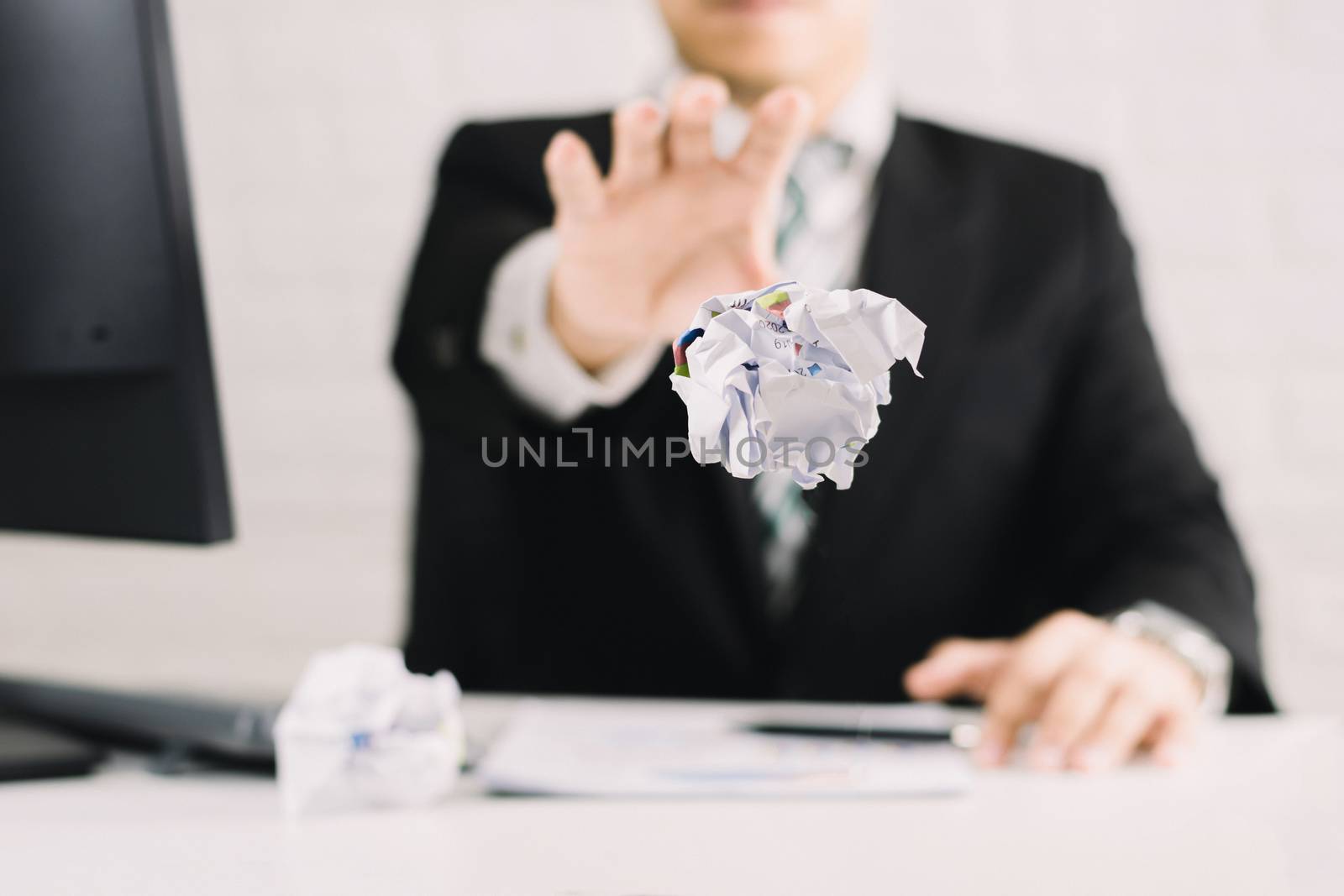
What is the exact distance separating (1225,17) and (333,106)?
941 millimetres

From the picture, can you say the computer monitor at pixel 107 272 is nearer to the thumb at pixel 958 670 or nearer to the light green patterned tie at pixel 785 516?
the light green patterned tie at pixel 785 516

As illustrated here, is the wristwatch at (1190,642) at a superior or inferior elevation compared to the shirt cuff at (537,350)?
inferior

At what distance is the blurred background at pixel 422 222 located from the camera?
3.56 ft

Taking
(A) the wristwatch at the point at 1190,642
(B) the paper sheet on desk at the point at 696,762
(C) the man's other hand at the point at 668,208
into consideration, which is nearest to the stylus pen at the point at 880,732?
(B) the paper sheet on desk at the point at 696,762

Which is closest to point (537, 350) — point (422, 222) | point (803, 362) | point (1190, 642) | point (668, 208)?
point (668, 208)

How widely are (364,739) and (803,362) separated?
29cm

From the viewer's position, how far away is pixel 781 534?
48 cm

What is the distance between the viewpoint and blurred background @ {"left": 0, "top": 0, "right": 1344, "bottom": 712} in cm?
109

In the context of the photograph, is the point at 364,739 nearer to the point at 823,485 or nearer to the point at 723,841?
the point at 723,841

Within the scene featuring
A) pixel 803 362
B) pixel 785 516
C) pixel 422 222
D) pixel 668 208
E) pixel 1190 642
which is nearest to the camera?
pixel 803 362

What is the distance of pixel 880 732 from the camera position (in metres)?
0.50

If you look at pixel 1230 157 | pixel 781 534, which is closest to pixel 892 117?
pixel 781 534

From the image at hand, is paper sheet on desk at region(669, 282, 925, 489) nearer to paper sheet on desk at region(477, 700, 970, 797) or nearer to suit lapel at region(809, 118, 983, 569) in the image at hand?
suit lapel at region(809, 118, 983, 569)

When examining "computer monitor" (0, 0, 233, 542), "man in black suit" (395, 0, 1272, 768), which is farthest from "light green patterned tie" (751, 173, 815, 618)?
"computer monitor" (0, 0, 233, 542)
